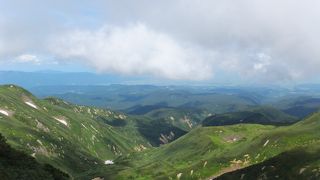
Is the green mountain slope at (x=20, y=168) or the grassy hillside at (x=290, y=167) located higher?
the green mountain slope at (x=20, y=168)

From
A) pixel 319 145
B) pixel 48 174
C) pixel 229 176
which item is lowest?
pixel 229 176

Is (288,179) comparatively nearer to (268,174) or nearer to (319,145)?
(268,174)

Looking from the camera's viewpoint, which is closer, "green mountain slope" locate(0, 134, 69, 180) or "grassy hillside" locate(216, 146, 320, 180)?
"green mountain slope" locate(0, 134, 69, 180)

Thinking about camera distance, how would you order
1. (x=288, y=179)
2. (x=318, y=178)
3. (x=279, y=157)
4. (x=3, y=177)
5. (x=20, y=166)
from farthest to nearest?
1. (x=279, y=157)
2. (x=288, y=179)
3. (x=318, y=178)
4. (x=20, y=166)
5. (x=3, y=177)

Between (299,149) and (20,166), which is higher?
(20,166)

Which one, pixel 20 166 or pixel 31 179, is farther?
pixel 20 166

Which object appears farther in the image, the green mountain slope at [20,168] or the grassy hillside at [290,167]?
the grassy hillside at [290,167]

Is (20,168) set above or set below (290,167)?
above

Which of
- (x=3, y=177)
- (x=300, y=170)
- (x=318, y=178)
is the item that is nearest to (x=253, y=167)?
(x=300, y=170)

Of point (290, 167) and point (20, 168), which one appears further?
point (290, 167)

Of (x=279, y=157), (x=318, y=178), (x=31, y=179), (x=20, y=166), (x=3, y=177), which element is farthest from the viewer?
(x=279, y=157)

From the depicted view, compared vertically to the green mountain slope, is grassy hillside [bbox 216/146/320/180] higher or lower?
lower
